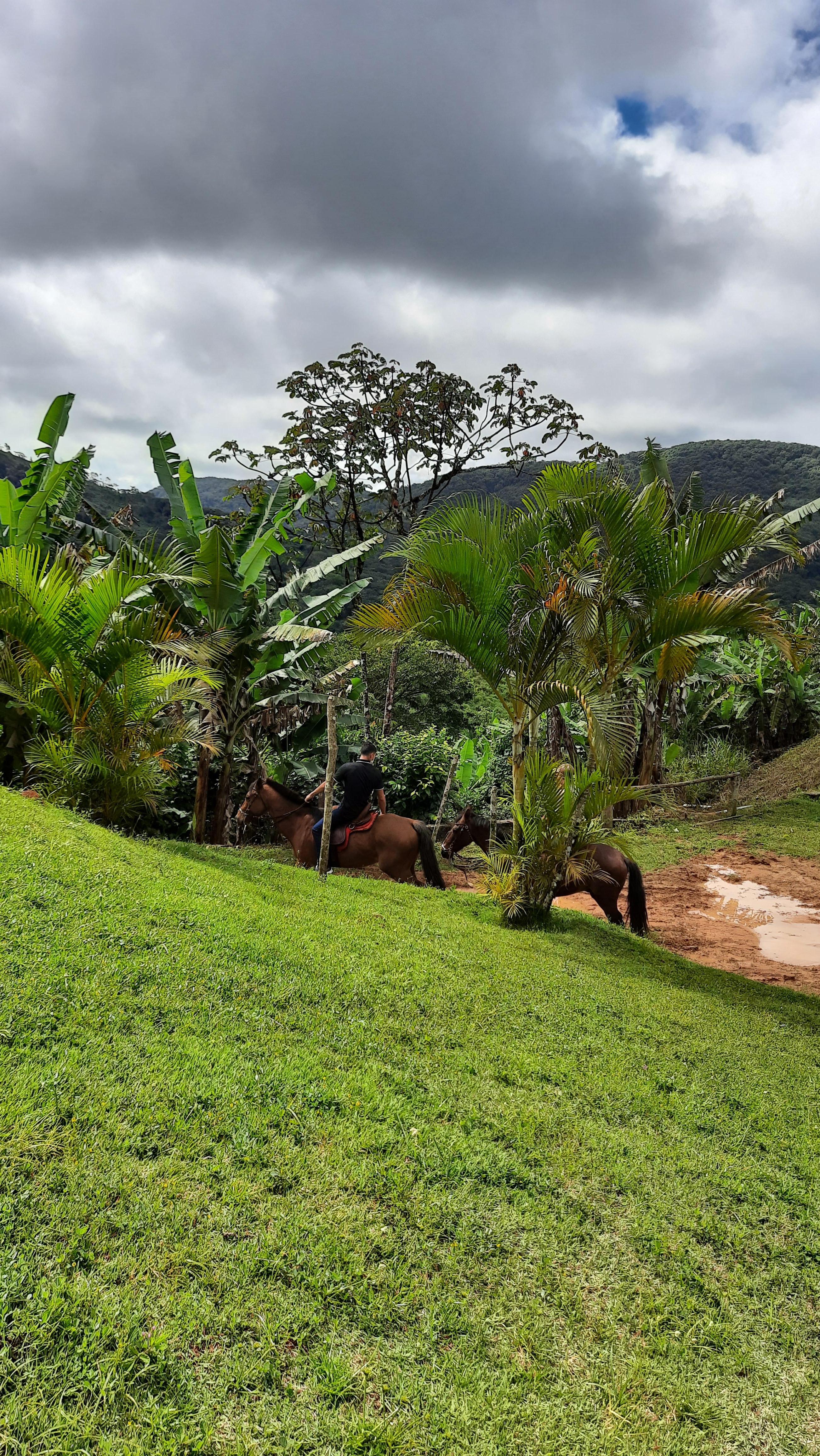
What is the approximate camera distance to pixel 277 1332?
95.0 inches

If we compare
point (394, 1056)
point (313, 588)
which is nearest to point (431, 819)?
point (394, 1056)

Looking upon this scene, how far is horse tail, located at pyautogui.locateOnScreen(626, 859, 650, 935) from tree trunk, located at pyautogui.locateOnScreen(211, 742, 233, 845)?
546cm

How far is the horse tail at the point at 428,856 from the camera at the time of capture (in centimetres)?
906

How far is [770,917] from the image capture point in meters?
9.92

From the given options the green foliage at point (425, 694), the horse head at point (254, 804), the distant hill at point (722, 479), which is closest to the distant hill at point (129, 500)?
the distant hill at point (722, 479)

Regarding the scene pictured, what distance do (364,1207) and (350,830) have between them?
6.39 meters

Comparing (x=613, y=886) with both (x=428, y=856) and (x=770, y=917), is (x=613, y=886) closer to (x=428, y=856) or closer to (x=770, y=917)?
(x=428, y=856)

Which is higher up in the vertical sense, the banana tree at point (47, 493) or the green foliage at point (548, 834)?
the banana tree at point (47, 493)

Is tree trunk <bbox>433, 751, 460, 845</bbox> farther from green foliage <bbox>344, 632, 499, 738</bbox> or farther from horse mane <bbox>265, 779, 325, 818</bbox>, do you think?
green foliage <bbox>344, 632, 499, 738</bbox>

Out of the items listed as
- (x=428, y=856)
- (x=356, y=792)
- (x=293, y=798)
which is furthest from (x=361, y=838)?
(x=293, y=798)

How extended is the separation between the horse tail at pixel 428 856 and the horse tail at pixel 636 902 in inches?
84.2

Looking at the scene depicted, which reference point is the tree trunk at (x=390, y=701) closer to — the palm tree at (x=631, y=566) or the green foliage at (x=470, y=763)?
the green foliage at (x=470, y=763)

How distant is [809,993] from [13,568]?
340 inches

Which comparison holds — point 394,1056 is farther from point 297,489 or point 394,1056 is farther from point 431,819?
point 297,489
